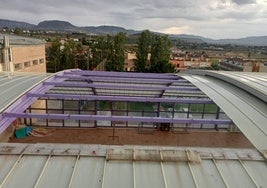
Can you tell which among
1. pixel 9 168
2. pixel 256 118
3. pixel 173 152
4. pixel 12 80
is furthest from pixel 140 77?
pixel 9 168

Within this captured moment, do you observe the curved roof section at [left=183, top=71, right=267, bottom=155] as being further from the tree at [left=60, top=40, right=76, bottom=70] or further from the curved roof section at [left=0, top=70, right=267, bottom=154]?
the tree at [left=60, top=40, right=76, bottom=70]

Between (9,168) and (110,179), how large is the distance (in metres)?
1.86

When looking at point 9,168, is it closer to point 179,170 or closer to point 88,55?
point 179,170

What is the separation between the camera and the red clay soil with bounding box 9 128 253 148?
536 inches

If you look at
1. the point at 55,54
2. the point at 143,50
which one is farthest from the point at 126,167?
the point at 55,54

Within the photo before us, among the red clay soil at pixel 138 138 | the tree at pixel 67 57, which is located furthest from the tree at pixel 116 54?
the red clay soil at pixel 138 138

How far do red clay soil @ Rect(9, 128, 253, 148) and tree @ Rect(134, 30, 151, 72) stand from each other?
87.2 feet

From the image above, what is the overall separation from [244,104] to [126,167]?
15.7ft

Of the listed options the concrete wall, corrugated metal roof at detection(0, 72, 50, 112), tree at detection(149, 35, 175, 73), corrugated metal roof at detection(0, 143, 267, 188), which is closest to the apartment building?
the concrete wall

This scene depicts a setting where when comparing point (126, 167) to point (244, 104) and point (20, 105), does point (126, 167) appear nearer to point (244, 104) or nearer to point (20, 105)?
point (244, 104)

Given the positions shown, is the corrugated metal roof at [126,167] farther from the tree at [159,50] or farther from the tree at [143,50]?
the tree at [143,50]

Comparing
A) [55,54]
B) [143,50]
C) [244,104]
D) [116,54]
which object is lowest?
[55,54]

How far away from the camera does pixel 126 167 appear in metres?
4.70

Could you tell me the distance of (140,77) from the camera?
14.2 m
